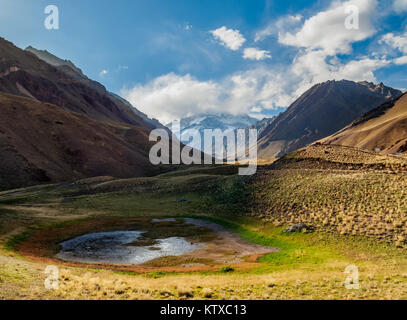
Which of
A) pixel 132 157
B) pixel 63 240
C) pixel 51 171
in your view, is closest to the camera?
pixel 63 240

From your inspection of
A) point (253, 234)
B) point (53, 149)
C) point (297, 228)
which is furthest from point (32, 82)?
point (297, 228)

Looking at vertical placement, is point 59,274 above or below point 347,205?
below

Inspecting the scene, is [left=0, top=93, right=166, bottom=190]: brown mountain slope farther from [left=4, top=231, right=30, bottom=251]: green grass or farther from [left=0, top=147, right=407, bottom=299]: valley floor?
[left=4, top=231, right=30, bottom=251]: green grass

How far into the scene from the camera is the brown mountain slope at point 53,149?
88.5 meters

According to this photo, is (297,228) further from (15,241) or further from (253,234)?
(15,241)

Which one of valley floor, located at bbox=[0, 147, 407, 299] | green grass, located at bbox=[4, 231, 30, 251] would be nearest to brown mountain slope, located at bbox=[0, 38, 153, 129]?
valley floor, located at bbox=[0, 147, 407, 299]

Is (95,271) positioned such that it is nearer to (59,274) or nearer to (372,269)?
(59,274)

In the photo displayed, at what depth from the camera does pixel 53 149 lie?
105562mm

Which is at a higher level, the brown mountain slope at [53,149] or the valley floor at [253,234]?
the brown mountain slope at [53,149]

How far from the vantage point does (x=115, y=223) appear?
4000cm

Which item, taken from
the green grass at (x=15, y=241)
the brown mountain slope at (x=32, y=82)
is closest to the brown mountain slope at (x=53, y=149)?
the brown mountain slope at (x=32, y=82)

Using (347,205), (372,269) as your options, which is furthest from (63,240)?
(347,205)

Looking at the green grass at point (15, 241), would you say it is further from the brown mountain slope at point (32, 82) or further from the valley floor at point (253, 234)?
the brown mountain slope at point (32, 82)
